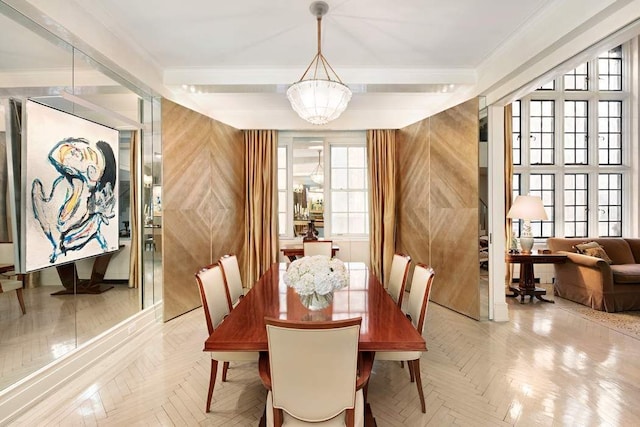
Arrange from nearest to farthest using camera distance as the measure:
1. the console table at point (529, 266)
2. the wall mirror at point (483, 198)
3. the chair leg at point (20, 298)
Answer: the chair leg at point (20, 298) → the wall mirror at point (483, 198) → the console table at point (529, 266)

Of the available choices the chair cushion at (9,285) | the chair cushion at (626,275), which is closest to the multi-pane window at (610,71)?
the chair cushion at (626,275)

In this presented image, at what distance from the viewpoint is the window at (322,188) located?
17.7ft

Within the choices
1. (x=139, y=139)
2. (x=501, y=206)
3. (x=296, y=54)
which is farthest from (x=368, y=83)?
(x=139, y=139)

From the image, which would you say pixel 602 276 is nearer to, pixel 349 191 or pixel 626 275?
pixel 626 275

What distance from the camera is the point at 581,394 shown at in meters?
2.12

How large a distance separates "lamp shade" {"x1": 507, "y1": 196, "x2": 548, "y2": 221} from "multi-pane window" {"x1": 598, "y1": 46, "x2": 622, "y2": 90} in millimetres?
3121

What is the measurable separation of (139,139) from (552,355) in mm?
4634

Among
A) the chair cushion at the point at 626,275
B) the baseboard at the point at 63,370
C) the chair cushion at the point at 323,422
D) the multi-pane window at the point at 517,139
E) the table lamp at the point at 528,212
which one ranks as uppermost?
the multi-pane window at the point at 517,139

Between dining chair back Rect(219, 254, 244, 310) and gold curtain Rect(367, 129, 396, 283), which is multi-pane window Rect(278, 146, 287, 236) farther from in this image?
dining chair back Rect(219, 254, 244, 310)

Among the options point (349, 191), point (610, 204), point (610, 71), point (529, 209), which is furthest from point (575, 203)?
point (349, 191)

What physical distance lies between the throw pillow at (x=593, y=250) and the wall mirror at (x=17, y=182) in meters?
5.86

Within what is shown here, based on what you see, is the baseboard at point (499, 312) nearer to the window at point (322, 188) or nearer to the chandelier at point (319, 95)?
the window at point (322, 188)

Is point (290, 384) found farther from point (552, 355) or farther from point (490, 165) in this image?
point (490, 165)

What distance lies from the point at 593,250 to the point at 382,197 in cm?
305
